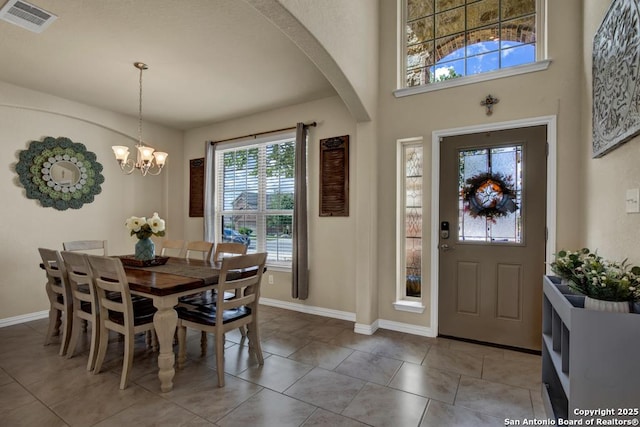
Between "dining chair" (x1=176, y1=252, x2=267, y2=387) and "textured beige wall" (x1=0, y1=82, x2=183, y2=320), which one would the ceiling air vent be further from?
"dining chair" (x1=176, y1=252, x2=267, y2=387)

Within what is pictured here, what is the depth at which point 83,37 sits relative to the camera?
8.66 feet

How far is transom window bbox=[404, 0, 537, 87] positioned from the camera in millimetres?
2875

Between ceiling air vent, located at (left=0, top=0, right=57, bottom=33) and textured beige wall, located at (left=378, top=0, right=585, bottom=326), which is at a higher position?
ceiling air vent, located at (left=0, top=0, right=57, bottom=33)

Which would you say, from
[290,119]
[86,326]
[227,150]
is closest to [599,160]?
[290,119]

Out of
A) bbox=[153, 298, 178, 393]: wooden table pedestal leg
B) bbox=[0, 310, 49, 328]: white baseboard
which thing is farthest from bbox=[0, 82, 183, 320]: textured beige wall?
bbox=[153, 298, 178, 393]: wooden table pedestal leg

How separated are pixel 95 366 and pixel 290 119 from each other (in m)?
3.37

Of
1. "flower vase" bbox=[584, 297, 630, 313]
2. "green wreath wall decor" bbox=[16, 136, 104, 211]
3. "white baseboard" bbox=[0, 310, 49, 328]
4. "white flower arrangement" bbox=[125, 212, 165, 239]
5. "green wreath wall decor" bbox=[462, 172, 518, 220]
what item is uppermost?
A: "green wreath wall decor" bbox=[16, 136, 104, 211]

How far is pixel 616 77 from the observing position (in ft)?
5.67

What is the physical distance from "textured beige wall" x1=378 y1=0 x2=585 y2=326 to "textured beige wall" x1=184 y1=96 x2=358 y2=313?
0.44 m

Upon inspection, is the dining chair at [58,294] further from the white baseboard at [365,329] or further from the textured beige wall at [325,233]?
the white baseboard at [365,329]

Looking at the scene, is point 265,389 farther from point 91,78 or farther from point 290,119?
point 91,78

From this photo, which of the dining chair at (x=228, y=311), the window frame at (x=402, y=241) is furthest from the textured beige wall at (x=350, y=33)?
the dining chair at (x=228, y=311)

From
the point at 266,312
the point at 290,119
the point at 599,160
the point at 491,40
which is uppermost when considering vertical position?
the point at 491,40

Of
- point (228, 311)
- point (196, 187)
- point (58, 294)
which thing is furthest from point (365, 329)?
point (196, 187)
